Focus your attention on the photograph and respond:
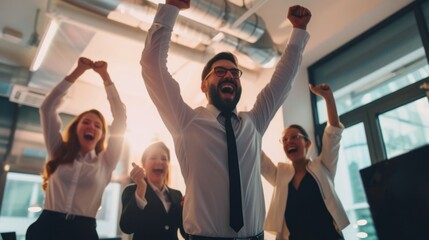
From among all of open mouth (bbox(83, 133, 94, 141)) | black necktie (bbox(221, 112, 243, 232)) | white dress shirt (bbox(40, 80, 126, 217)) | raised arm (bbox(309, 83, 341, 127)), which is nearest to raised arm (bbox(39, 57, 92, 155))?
white dress shirt (bbox(40, 80, 126, 217))

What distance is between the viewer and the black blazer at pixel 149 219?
1865 mm

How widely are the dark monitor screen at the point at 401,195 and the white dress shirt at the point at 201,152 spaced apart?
19.5 inches

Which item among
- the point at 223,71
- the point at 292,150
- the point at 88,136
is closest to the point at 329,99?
the point at 292,150

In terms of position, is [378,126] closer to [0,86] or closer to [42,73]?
[42,73]

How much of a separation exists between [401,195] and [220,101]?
2.64ft

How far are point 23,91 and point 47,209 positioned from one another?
251cm

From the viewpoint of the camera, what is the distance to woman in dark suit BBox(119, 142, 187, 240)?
1.87 meters

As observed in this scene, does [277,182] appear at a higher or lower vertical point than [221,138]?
lower

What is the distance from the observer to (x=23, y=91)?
3.86m

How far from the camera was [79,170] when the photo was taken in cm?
197

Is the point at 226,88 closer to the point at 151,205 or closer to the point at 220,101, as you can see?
the point at 220,101

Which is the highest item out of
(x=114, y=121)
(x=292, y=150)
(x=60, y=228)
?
(x=114, y=121)

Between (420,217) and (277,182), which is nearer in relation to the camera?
(420,217)

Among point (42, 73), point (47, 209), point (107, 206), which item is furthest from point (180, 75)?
point (47, 209)
